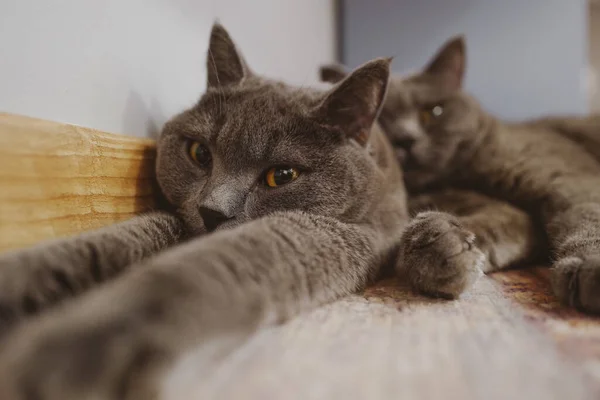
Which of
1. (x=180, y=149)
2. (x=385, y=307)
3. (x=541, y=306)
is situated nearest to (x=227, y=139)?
(x=180, y=149)

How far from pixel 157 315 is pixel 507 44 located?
8.92 feet

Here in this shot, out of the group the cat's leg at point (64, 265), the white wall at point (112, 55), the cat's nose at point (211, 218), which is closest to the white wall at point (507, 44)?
the white wall at point (112, 55)

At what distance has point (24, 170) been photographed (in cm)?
74

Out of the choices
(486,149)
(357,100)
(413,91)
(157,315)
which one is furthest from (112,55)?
(486,149)

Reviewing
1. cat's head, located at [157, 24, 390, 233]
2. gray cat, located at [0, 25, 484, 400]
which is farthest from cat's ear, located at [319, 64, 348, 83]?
cat's head, located at [157, 24, 390, 233]

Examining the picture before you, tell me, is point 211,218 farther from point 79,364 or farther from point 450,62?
point 450,62

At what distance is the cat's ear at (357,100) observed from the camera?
3.15 ft

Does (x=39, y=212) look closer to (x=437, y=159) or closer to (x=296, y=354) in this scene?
(x=296, y=354)

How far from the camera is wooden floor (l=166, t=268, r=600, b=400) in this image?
1.71 ft

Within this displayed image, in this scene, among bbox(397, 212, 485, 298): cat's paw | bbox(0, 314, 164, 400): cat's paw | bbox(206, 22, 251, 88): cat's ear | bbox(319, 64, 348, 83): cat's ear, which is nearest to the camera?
bbox(0, 314, 164, 400): cat's paw

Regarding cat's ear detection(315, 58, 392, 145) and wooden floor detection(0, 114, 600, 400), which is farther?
cat's ear detection(315, 58, 392, 145)

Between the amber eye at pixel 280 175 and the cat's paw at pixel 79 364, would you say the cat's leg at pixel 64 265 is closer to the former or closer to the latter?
the cat's paw at pixel 79 364

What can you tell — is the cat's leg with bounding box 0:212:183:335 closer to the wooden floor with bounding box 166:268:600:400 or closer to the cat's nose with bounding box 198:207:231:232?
the cat's nose with bounding box 198:207:231:232

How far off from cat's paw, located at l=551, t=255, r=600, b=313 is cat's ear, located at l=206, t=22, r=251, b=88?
783 millimetres
